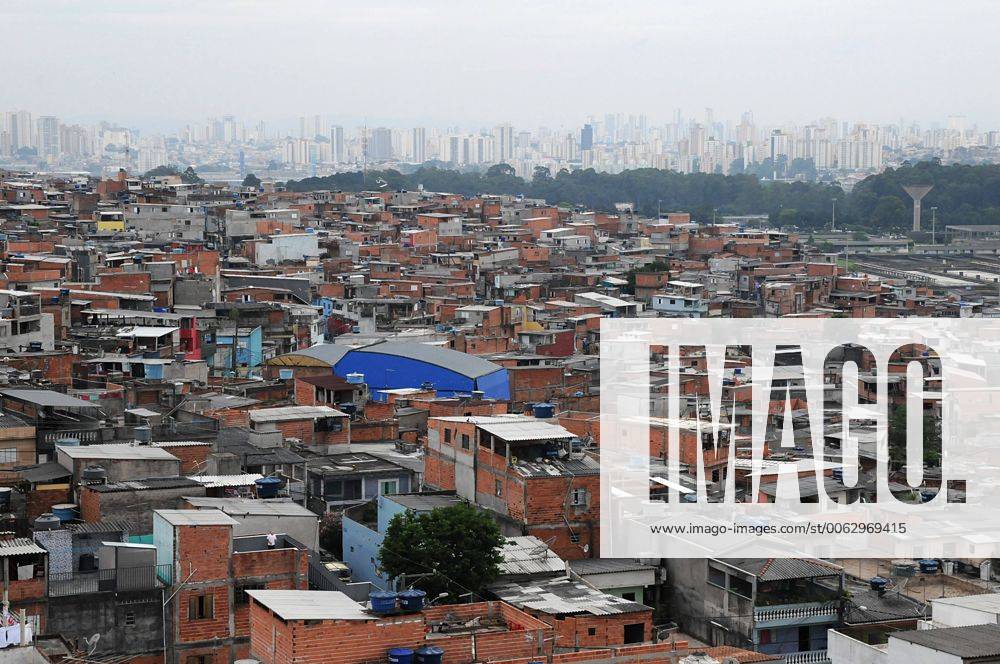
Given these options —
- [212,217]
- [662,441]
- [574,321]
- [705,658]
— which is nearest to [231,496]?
[705,658]

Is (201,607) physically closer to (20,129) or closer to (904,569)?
(904,569)

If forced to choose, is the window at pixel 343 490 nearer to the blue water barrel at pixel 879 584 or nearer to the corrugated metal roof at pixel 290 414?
the corrugated metal roof at pixel 290 414

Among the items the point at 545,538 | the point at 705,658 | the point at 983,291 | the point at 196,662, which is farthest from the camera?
the point at 983,291

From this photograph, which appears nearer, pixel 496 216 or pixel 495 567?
pixel 495 567

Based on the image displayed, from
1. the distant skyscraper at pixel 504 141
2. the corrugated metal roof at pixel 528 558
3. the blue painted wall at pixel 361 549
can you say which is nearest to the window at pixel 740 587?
the corrugated metal roof at pixel 528 558

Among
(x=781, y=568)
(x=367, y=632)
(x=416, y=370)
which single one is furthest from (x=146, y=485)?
(x=416, y=370)

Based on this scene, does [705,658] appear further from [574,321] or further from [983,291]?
[983,291]

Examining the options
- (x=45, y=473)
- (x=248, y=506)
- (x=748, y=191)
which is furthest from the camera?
(x=748, y=191)
